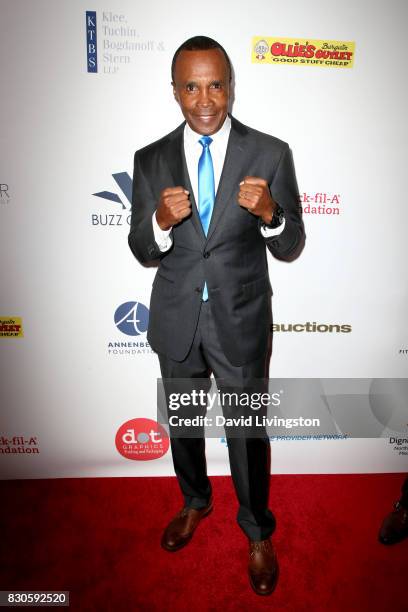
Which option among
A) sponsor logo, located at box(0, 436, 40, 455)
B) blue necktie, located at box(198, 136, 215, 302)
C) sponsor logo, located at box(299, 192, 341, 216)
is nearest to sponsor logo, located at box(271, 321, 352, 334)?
sponsor logo, located at box(299, 192, 341, 216)

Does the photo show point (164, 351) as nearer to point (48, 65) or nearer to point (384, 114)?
point (48, 65)

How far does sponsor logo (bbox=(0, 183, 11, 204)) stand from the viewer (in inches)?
84.1

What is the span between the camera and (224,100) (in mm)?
1626

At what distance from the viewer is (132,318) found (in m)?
2.41

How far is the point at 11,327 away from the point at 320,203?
1.84 meters

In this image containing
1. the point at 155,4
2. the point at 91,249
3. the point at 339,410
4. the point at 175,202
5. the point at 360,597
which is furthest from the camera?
the point at 339,410

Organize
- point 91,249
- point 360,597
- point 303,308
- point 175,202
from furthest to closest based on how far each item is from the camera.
→ point 303,308 < point 91,249 < point 360,597 < point 175,202

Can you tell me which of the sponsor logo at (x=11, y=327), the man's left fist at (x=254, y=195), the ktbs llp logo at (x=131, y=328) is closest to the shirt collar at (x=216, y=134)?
the man's left fist at (x=254, y=195)

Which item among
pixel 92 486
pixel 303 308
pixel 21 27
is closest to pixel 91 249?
pixel 21 27

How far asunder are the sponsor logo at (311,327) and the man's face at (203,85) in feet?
3.94

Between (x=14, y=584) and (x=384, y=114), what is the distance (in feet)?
9.57

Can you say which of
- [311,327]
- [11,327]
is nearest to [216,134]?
[311,327]

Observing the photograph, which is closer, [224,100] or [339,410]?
[224,100]

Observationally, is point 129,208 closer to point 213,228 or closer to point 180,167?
point 180,167
